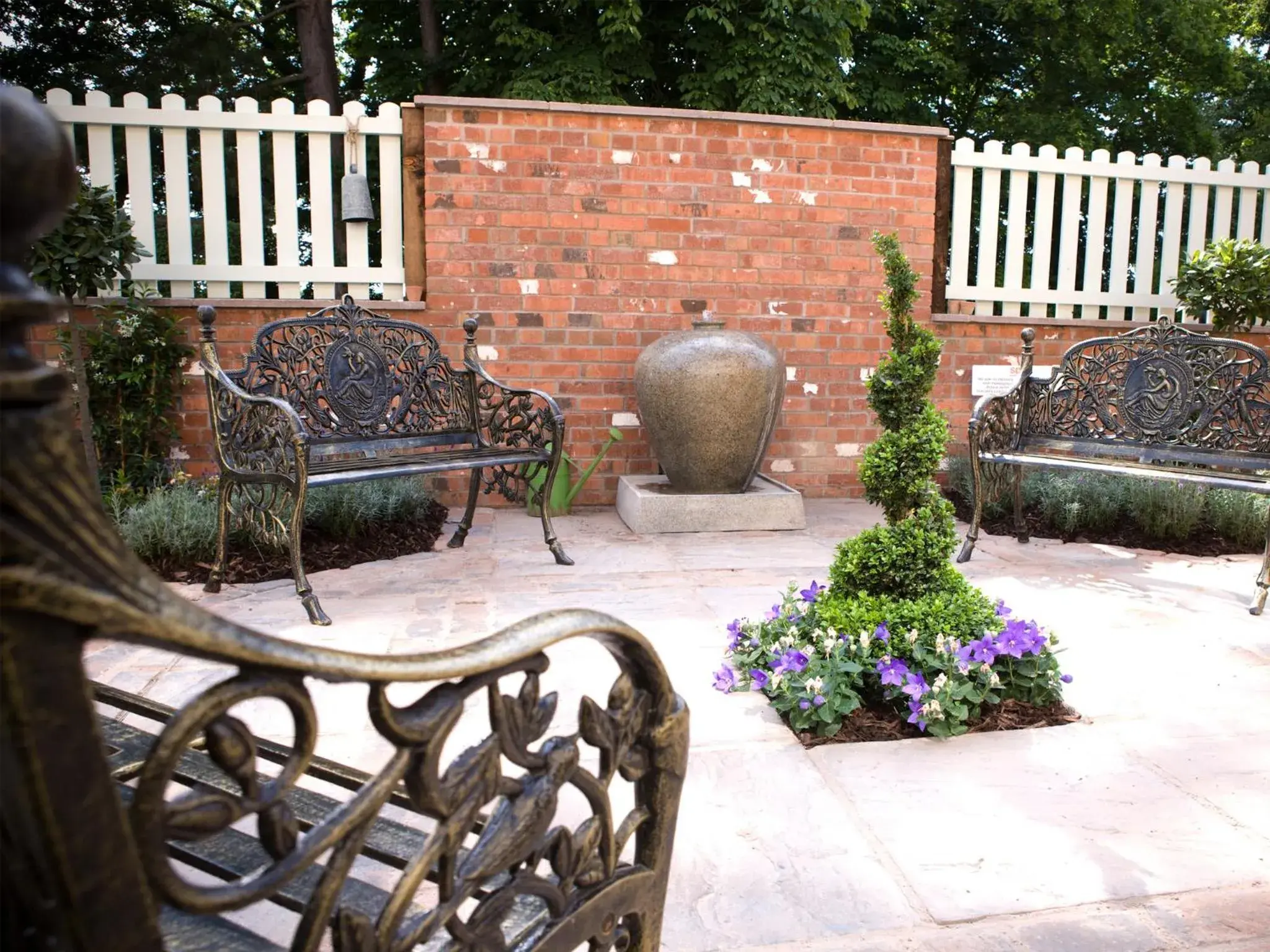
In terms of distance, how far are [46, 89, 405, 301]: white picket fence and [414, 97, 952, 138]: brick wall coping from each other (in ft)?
1.53

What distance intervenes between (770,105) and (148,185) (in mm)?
6150

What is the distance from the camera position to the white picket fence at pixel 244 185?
535cm

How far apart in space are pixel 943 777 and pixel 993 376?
4656 mm

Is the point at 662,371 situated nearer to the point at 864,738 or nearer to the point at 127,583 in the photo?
the point at 864,738

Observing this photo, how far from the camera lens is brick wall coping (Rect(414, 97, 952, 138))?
5.50 metres

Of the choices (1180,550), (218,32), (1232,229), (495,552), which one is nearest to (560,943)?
(495,552)

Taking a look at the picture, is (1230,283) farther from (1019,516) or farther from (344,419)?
(344,419)

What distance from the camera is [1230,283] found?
598 centimetres

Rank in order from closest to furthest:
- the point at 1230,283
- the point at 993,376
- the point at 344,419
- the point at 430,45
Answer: the point at 344,419 → the point at 1230,283 → the point at 993,376 → the point at 430,45

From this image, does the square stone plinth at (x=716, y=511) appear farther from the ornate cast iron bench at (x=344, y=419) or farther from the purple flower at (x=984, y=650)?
the purple flower at (x=984, y=650)

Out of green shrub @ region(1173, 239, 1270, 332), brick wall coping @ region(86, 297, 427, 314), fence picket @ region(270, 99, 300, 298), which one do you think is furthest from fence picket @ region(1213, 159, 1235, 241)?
fence picket @ region(270, 99, 300, 298)

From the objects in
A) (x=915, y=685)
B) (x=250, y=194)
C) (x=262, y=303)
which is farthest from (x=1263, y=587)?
(x=250, y=194)

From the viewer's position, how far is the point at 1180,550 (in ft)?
15.2

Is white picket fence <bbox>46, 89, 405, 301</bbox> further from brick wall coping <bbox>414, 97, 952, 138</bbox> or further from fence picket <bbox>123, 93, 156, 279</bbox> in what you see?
brick wall coping <bbox>414, 97, 952, 138</bbox>
